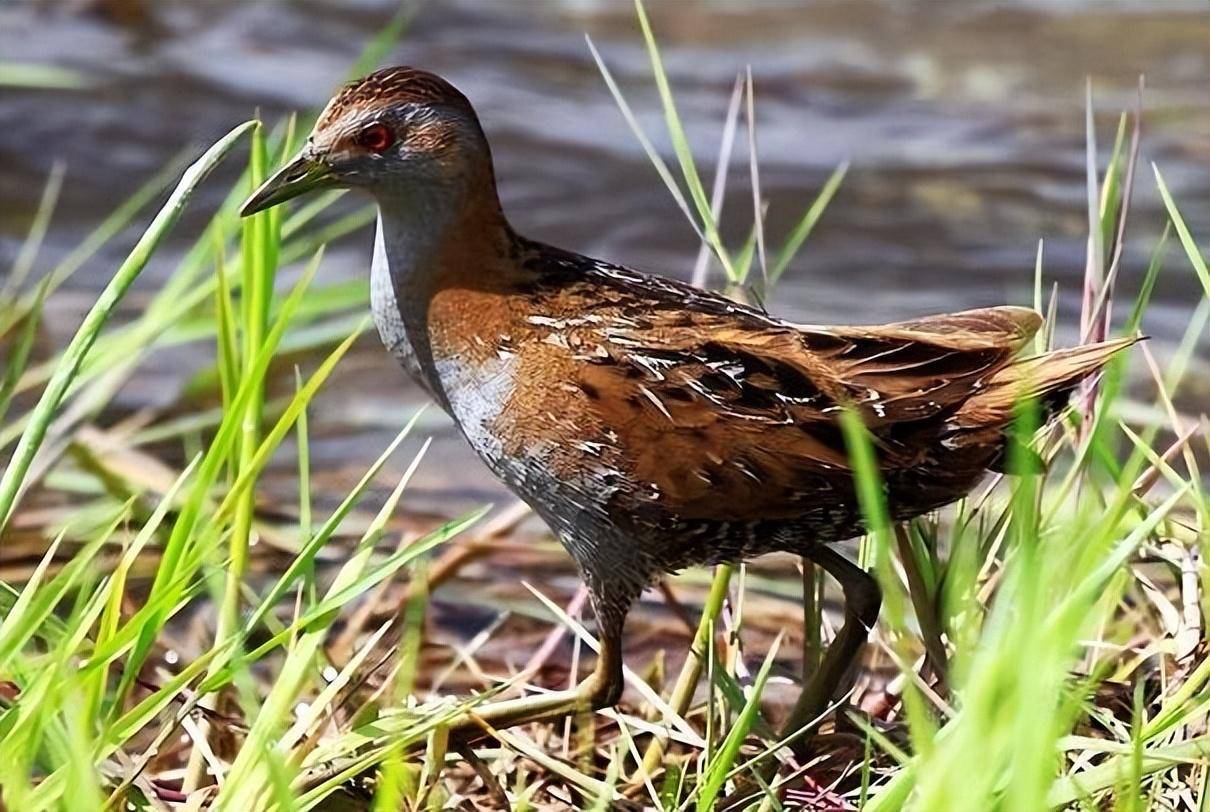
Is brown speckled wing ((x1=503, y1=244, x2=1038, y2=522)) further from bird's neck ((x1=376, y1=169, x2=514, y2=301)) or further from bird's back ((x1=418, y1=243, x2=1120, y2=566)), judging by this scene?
bird's neck ((x1=376, y1=169, x2=514, y2=301))

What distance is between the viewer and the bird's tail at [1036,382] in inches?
123

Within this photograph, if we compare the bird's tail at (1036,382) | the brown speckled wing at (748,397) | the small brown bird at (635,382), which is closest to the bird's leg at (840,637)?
the small brown bird at (635,382)

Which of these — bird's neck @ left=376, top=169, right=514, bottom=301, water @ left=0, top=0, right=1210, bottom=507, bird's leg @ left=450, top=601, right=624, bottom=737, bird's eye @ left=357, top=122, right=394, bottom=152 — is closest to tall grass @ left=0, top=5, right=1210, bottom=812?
bird's leg @ left=450, top=601, right=624, bottom=737

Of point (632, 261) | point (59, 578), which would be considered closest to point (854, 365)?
point (59, 578)

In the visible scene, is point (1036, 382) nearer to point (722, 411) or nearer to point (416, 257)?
point (722, 411)

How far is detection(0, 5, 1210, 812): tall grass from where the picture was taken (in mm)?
2430

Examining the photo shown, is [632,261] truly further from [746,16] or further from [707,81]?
[746,16]

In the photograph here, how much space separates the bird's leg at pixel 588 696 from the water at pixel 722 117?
2.27 m

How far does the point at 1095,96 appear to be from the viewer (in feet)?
30.4

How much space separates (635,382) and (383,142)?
1.99 feet

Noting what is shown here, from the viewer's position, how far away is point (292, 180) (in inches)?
134

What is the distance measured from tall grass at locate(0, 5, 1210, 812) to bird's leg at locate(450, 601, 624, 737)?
0.13ft

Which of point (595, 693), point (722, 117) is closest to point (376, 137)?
point (595, 693)

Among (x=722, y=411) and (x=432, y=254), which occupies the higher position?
(x=432, y=254)
